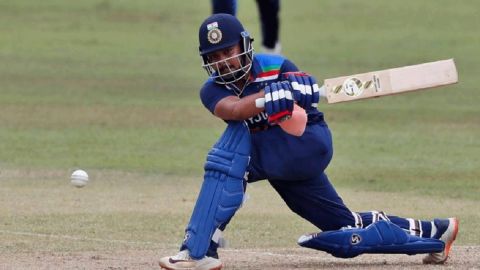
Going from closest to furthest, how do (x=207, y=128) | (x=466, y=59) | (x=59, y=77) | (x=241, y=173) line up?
1. (x=241, y=173)
2. (x=207, y=128)
3. (x=59, y=77)
4. (x=466, y=59)

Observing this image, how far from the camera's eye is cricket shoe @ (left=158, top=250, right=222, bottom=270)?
7.51m

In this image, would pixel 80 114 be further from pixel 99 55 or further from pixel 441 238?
pixel 441 238

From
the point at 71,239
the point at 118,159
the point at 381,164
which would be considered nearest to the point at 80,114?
the point at 118,159

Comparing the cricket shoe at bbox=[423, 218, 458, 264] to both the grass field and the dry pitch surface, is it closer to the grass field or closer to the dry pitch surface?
the dry pitch surface

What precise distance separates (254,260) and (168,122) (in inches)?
422

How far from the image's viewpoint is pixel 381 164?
598 inches

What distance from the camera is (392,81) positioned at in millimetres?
7848

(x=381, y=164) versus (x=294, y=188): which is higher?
(x=294, y=188)

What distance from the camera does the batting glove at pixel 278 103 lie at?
286 inches

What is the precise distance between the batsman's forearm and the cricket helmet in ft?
0.50

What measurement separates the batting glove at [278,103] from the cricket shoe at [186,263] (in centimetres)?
92

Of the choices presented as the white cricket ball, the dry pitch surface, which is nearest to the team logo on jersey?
the dry pitch surface

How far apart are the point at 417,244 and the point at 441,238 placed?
266mm

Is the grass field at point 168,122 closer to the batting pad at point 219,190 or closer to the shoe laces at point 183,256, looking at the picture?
the shoe laces at point 183,256
